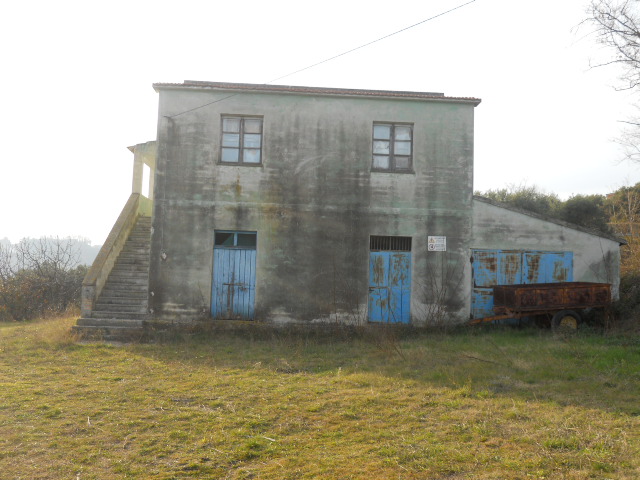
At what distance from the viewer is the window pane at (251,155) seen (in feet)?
44.4

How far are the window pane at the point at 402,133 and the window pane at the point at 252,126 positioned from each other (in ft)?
12.4

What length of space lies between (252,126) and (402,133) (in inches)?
163

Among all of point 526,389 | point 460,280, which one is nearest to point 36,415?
point 526,389

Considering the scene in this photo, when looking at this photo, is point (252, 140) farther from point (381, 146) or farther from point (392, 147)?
point (392, 147)

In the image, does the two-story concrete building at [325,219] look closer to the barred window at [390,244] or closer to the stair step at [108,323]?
the barred window at [390,244]

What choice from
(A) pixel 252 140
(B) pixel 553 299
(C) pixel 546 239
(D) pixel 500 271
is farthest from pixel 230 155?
(B) pixel 553 299

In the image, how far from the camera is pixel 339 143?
1347cm

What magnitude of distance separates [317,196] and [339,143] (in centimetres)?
157

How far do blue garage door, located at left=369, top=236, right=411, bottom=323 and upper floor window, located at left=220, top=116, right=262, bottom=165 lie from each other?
4154mm

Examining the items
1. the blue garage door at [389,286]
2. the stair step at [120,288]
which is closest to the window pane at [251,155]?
the blue garage door at [389,286]

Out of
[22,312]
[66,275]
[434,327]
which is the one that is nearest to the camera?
[434,327]

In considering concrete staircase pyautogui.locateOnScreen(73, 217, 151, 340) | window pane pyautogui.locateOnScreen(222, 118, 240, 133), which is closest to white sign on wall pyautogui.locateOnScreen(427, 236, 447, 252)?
window pane pyautogui.locateOnScreen(222, 118, 240, 133)

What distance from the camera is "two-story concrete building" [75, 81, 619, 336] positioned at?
13.1 m

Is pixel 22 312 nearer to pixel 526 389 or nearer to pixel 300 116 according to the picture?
pixel 300 116
